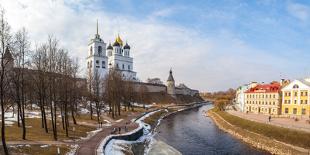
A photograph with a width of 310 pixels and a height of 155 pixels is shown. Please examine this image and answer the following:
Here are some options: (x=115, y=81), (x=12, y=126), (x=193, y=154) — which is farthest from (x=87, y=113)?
(x=193, y=154)

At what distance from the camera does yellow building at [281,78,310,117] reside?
172 ft

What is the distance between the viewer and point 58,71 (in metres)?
30.6

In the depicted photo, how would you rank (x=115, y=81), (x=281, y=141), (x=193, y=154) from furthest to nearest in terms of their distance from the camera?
(x=115, y=81)
(x=281, y=141)
(x=193, y=154)

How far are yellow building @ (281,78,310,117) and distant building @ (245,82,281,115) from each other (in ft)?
5.78

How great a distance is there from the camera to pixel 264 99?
63.9m

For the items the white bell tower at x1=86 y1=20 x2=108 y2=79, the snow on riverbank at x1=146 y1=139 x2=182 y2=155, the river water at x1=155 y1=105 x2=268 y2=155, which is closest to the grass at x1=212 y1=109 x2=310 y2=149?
the river water at x1=155 y1=105 x2=268 y2=155

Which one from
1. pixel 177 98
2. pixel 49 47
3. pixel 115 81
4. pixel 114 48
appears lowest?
pixel 177 98

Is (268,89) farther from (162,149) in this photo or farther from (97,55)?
(97,55)

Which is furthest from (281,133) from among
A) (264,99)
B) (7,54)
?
(7,54)

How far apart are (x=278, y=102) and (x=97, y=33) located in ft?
194

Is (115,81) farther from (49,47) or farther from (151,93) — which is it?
(151,93)

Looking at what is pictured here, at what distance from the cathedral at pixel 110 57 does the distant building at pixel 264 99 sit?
41864 mm

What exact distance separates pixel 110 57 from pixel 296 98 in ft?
264

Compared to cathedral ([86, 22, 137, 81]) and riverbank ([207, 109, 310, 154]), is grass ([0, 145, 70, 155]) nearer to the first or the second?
riverbank ([207, 109, 310, 154])
